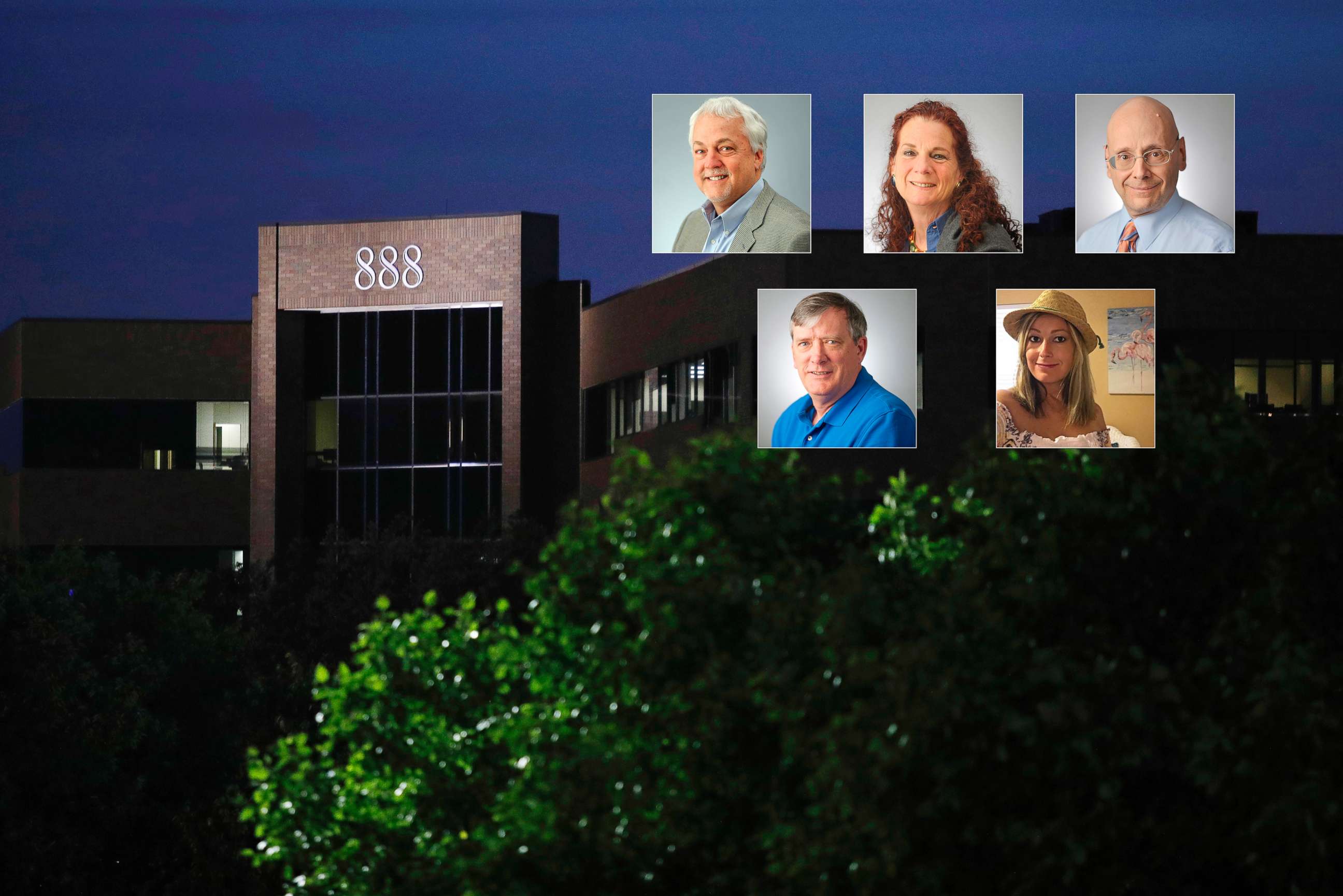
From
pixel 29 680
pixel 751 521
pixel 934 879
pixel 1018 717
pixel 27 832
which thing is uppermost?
pixel 751 521

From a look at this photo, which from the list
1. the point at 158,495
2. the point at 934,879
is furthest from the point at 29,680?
the point at 158,495

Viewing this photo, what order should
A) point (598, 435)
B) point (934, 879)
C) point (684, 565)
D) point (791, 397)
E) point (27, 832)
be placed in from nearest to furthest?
1. point (934, 879)
2. point (684, 565)
3. point (27, 832)
4. point (791, 397)
5. point (598, 435)

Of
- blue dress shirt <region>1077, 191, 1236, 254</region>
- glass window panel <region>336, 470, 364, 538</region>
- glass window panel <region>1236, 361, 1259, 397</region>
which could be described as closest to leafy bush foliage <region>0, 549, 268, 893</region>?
blue dress shirt <region>1077, 191, 1236, 254</region>

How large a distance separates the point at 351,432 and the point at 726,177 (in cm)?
4674

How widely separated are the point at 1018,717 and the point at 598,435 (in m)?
50.7

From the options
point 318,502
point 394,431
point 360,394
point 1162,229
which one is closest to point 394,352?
point 360,394

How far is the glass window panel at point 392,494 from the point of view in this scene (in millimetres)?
60562

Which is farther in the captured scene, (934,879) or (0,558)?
(0,558)

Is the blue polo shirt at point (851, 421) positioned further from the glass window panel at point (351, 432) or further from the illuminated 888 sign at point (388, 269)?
the glass window panel at point (351, 432)

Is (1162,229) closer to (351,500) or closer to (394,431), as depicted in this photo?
(394,431)

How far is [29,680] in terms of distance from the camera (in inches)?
1147

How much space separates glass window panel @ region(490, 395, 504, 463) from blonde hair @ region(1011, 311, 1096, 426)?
21506 millimetres

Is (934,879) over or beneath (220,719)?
over

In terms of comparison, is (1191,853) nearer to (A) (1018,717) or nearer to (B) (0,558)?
(A) (1018,717)
